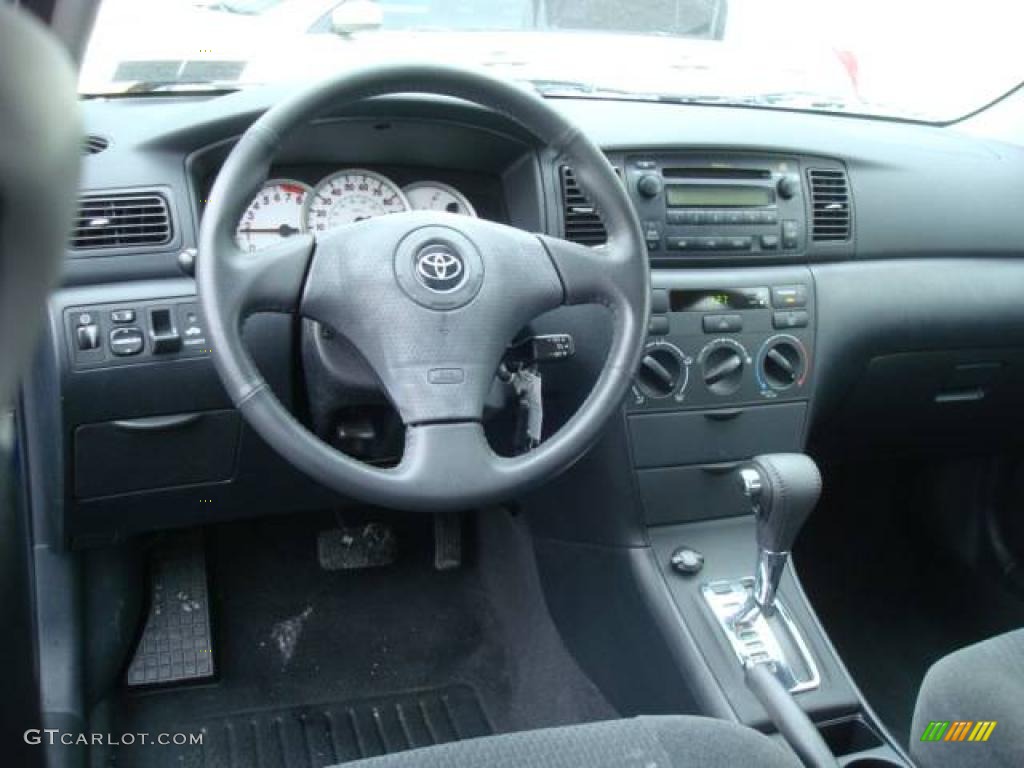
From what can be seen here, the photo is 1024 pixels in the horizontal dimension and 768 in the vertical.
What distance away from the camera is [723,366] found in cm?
199

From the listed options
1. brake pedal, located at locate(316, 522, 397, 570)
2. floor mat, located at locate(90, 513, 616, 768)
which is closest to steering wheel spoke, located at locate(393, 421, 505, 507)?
floor mat, located at locate(90, 513, 616, 768)

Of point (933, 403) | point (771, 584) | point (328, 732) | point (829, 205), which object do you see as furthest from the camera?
point (933, 403)

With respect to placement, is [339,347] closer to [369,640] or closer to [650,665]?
[650,665]

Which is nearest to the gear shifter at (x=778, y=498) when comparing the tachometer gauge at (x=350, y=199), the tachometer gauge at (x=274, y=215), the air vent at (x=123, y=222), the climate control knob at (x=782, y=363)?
the climate control knob at (x=782, y=363)

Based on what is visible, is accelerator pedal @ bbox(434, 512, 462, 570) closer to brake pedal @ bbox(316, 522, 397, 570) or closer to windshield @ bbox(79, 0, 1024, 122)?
brake pedal @ bbox(316, 522, 397, 570)

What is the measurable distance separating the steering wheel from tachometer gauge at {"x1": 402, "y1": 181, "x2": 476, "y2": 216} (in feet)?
1.30

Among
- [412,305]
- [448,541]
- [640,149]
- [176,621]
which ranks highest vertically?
[640,149]

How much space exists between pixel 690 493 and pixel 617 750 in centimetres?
78

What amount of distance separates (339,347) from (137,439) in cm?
42

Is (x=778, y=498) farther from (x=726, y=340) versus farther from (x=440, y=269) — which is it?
(x=440, y=269)

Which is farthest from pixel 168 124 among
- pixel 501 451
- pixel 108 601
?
pixel 108 601

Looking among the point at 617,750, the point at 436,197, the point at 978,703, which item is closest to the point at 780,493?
the point at 978,703

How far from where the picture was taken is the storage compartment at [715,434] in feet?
6.48

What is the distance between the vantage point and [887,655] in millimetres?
2498
